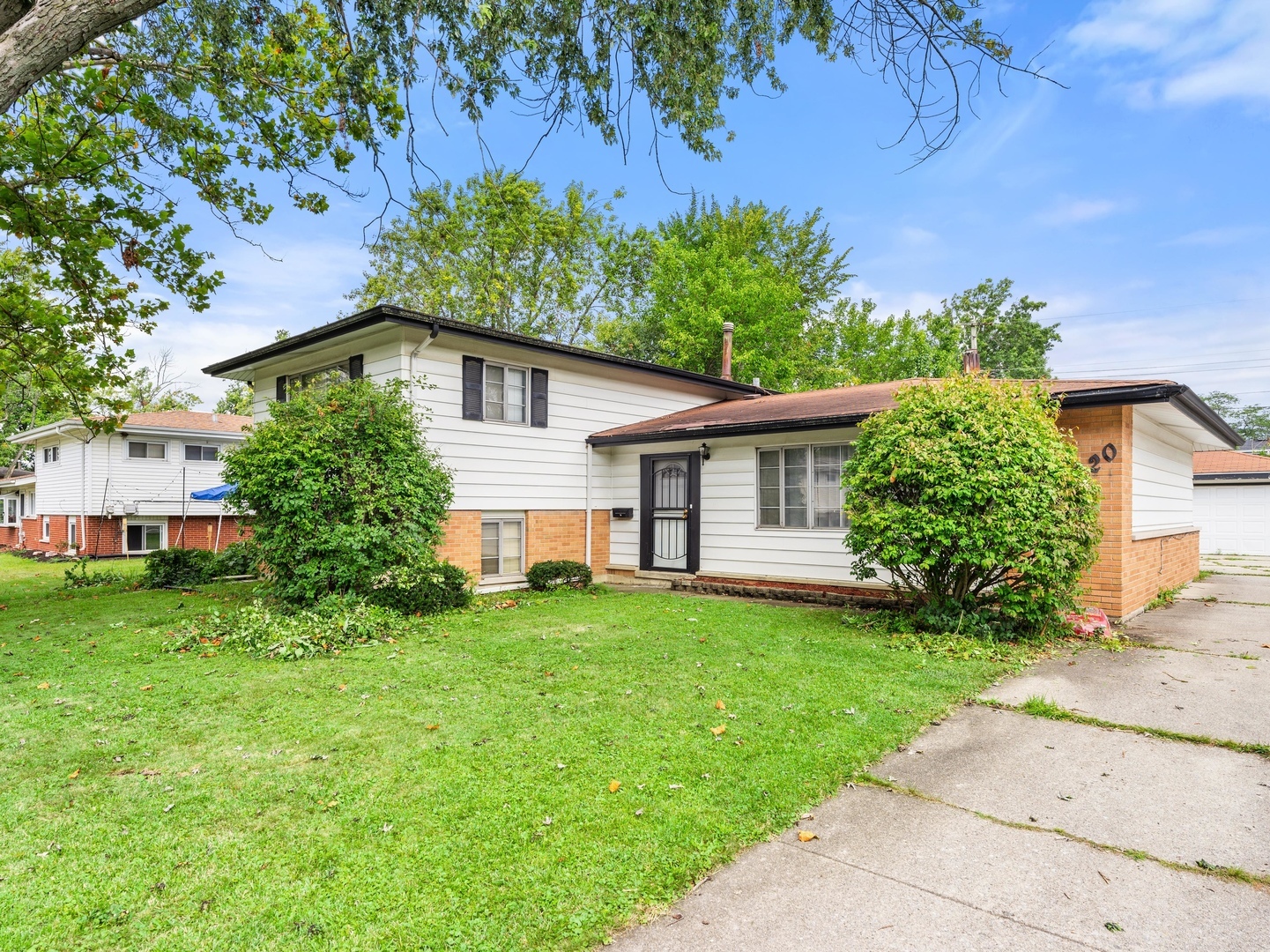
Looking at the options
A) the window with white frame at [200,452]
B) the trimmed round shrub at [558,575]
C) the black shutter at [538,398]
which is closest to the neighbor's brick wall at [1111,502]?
the trimmed round shrub at [558,575]

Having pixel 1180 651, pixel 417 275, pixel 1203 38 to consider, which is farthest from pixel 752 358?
pixel 1203 38

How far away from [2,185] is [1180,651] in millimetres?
12358

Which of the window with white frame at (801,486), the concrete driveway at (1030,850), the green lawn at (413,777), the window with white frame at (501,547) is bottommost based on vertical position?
the concrete driveway at (1030,850)

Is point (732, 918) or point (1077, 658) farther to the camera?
point (1077, 658)

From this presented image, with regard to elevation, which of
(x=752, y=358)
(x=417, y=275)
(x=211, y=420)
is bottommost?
(x=211, y=420)

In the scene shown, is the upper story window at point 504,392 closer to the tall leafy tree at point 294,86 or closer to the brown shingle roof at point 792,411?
the brown shingle roof at point 792,411

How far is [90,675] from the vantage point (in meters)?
5.71

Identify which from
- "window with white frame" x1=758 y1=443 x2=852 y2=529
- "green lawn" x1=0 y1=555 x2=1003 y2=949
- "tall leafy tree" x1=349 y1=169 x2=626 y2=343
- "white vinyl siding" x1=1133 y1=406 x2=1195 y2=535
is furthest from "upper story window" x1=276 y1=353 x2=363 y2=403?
"tall leafy tree" x1=349 y1=169 x2=626 y2=343

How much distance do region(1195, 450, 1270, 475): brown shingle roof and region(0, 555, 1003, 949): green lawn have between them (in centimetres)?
1781

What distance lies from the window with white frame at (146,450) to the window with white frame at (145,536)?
204 centimetres

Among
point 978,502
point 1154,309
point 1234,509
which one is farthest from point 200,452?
point 1154,309

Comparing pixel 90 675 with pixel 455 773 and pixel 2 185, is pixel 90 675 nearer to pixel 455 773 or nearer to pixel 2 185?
pixel 455 773

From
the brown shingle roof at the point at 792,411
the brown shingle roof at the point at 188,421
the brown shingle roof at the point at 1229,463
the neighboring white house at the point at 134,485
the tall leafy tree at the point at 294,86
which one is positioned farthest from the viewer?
the brown shingle roof at the point at 188,421

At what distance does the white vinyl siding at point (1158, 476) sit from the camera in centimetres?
879
